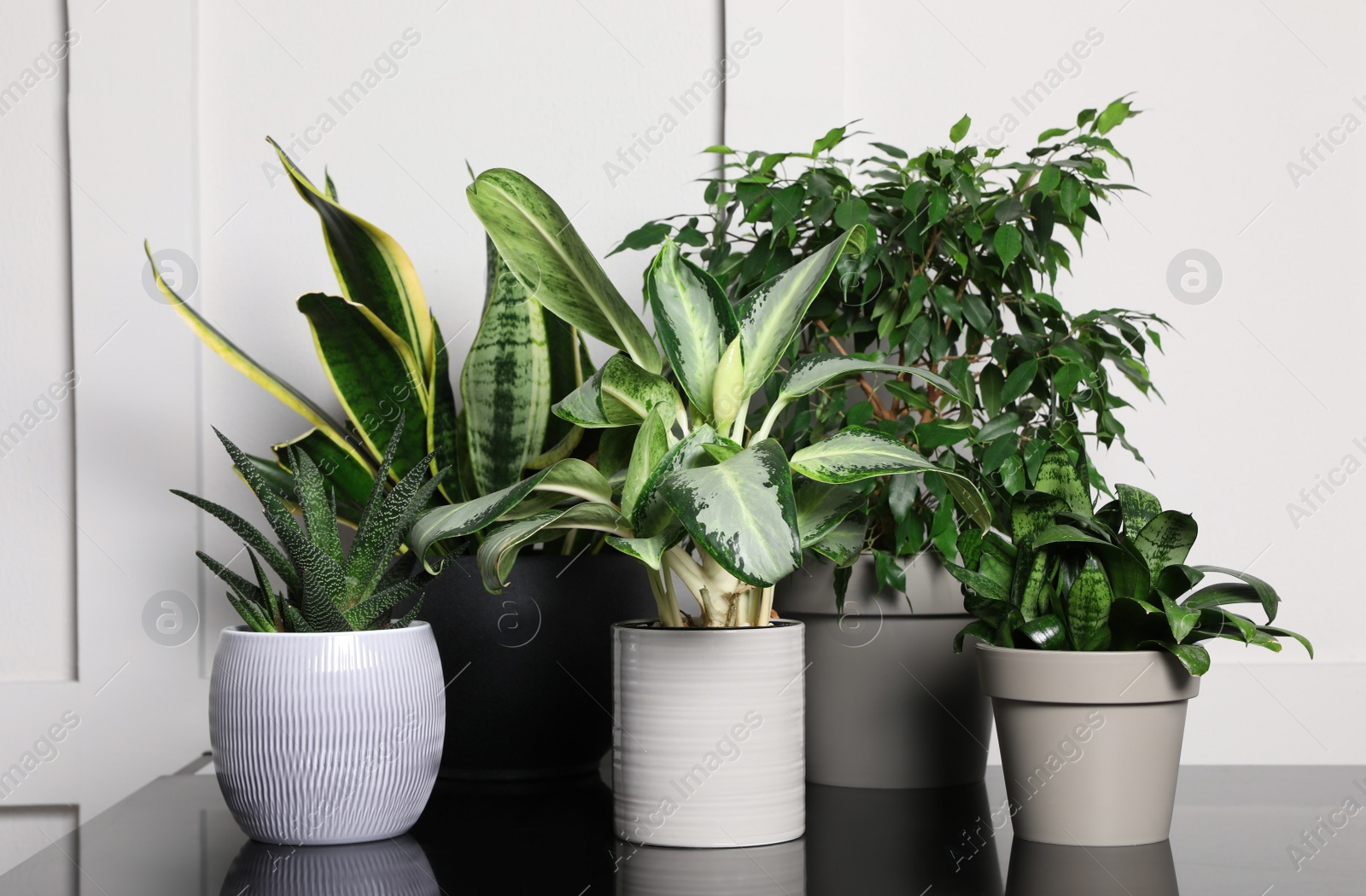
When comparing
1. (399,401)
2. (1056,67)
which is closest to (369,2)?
(399,401)

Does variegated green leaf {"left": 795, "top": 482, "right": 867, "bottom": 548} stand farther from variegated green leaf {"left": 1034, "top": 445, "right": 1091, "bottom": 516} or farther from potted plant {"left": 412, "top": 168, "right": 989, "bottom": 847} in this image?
variegated green leaf {"left": 1034, "top": 445, "right": 1091, "bottom": 516}

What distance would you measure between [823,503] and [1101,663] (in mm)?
220

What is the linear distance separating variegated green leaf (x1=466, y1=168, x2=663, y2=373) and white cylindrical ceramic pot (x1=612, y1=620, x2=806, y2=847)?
0.69 ft

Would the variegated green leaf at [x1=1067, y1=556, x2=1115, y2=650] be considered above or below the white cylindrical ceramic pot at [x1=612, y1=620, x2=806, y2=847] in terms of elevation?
above

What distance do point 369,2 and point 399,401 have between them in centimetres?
51

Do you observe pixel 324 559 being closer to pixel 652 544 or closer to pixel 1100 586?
pixel 652 544

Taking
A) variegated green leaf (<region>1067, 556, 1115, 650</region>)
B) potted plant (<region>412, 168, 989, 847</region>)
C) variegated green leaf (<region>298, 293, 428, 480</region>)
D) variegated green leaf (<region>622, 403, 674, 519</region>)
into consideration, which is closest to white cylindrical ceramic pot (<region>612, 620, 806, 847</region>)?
potted plant (<region>412, 168, 989, 847</region>)

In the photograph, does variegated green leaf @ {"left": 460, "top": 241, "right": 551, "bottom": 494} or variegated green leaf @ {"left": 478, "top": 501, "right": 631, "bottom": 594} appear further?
variegated green leaf @ {"left": 460, "top": 241, "right": 551, "bottom": 494}

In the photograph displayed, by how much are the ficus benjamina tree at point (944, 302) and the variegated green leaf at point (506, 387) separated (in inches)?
4.7

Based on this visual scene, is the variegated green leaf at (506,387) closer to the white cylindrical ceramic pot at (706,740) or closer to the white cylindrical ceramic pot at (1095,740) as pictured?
the white cylindrical ceramic pot at (706,740)

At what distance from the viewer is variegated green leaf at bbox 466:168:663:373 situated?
691mm

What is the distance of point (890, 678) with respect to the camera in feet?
2.81

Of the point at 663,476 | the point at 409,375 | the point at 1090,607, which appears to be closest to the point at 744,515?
the point at 663,476

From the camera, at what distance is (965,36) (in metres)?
1.12
